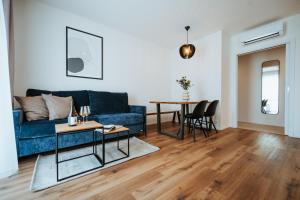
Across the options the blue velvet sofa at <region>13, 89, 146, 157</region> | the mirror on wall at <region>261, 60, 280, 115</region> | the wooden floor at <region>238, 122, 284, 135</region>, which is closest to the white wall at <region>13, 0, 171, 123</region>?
the blue velvet sofa at <region>13, 89, 146, 157</region>

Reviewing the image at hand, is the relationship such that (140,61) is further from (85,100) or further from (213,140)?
(213,140)

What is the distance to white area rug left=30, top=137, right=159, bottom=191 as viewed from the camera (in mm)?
1353

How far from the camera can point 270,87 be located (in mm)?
4051

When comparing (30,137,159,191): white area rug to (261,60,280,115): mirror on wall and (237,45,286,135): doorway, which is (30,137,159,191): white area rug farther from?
(261,60,280,115): mirror on wall

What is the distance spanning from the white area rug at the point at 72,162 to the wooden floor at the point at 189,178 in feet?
0.27

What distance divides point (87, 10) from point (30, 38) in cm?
116

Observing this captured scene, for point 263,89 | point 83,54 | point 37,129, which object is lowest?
point 37,129

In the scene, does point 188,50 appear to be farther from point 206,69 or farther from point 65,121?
point 65,121

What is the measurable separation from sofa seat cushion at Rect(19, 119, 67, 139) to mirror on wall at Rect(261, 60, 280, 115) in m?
5.50

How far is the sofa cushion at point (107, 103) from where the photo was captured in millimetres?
2783

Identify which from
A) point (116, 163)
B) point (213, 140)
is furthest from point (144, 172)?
point (213, 140)

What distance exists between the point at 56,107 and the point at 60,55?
119 cm

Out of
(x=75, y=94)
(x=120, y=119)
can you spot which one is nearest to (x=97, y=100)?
(x=75, y=94)

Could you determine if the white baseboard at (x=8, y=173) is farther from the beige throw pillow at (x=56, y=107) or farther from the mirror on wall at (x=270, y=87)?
the mirror on wall at (x=270, y=87)
